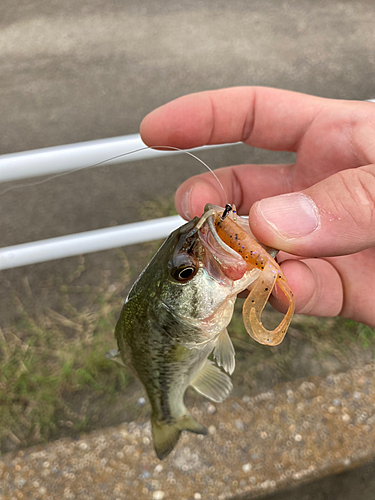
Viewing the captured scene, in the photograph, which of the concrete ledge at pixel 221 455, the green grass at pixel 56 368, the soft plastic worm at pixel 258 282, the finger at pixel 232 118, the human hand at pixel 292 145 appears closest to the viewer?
the soft plastic worm at pixel 258 282

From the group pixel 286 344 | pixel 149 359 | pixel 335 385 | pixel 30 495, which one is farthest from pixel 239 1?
pixel 30 495

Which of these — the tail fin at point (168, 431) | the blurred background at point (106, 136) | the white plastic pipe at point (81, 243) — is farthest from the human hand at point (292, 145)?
the blurred background at point (106, 136)

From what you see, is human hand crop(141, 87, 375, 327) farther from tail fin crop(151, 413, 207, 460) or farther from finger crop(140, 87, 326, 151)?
tail fin crop(151, 413, 207, 460)

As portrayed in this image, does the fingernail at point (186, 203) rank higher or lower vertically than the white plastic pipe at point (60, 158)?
Result: lower

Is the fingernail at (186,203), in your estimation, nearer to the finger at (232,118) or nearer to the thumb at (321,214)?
the finger at (232,118)

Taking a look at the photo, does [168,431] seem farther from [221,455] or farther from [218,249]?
A: [218,249]

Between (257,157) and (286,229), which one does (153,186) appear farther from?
(286,229)

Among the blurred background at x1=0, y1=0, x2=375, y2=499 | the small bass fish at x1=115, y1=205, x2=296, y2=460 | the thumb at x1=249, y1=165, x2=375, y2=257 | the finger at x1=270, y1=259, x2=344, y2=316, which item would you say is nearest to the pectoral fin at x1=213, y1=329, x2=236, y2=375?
the small bass fish at x1=115, y1=205, x2=296, y2=460
